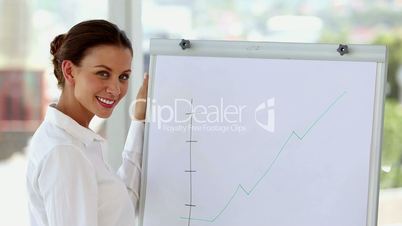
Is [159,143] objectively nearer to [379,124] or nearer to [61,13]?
[379,124]

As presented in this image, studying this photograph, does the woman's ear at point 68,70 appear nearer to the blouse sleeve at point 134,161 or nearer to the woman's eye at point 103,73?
the woman's eye at point 103,73

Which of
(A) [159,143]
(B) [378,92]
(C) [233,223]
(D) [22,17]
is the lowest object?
(C) [233,223]

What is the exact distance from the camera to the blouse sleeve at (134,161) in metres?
2.03

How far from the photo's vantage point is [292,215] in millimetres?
1897

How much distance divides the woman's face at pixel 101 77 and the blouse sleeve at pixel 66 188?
0.16 m

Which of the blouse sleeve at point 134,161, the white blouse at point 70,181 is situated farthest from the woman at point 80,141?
the blouse sleeve at point 134,161

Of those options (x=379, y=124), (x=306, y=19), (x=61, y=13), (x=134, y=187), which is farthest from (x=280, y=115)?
(x=306, y=19)

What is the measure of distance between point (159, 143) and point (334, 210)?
0.59m

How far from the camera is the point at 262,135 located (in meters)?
1.93

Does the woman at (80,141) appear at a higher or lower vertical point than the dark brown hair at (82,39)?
lower

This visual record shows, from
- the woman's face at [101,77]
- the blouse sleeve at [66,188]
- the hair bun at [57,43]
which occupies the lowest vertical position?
the blouse sleeve at [66,188]

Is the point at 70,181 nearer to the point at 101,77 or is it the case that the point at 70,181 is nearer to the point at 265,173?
the point at 101,77

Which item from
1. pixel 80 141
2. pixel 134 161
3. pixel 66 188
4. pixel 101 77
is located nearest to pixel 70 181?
pixel 66 188

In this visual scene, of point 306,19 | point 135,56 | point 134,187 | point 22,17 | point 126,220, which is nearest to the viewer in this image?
point 126,220
